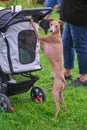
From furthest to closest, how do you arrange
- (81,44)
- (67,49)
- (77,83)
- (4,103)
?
(67,49) < (77,83) < (81,44) < (4,103)

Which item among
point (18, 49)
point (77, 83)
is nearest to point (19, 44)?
point (18, 49)

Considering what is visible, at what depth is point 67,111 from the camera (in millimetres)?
4449

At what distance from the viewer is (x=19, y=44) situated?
4395 mm

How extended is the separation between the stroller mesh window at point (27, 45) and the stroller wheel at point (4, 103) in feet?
1.44

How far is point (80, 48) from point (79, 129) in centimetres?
166

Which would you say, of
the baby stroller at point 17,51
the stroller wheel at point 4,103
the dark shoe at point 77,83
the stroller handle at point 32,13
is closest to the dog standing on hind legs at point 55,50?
the stroller handle at point 32,13

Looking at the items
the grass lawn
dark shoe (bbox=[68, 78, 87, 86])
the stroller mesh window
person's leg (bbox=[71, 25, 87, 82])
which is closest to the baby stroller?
the stroller mesh window

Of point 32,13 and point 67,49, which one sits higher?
point 32,13

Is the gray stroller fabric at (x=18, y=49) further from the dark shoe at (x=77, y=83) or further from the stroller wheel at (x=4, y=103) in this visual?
the dark shoe at (x=77, y=83)

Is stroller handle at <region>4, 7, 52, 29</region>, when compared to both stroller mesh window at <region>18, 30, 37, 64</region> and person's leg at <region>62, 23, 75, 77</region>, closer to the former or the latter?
stroller mesh window at <region>18, 30, 37, 64</region>

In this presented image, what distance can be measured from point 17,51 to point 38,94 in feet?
2.24

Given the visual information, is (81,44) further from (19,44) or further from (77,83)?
(19,44)

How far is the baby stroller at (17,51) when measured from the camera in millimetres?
4293

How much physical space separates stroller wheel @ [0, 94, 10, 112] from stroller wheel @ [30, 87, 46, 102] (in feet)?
1.73
